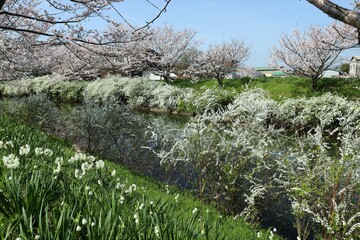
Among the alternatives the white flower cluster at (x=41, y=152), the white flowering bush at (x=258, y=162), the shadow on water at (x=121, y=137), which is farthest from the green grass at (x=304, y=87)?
the white flower cluster at (x=41, y=152)

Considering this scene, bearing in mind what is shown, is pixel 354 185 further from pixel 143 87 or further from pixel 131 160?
pixel 143 87

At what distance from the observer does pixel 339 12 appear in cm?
196

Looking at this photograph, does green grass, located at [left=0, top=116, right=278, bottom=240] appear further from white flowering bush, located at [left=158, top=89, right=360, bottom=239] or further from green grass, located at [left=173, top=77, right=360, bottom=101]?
green grass, located at [left=173, top=77, right=360, bottom=101]

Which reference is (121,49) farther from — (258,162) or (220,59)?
(220,59)

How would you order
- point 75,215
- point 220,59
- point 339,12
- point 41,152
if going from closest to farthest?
1. point 339,12
2. point 75,215
3. point 41,152
4. point 220,59

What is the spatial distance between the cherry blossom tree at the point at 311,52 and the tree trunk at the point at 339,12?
21823 millimetres

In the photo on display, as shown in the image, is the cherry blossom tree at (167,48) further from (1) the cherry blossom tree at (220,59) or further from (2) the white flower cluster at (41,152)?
(2) the white flower cluster at (41,152)

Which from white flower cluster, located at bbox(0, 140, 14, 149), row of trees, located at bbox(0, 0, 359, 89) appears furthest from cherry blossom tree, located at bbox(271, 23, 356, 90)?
white flower cluster, located at bbox(0, 140, 14, 149)

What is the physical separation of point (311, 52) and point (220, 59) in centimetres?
1173

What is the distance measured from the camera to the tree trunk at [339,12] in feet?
6.10

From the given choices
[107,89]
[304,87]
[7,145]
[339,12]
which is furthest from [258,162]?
[107,89]

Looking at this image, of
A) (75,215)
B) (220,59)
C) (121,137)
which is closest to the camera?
(75,215)

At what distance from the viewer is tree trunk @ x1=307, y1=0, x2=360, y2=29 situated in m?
1.86

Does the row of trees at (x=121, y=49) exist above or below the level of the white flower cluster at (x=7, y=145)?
above
